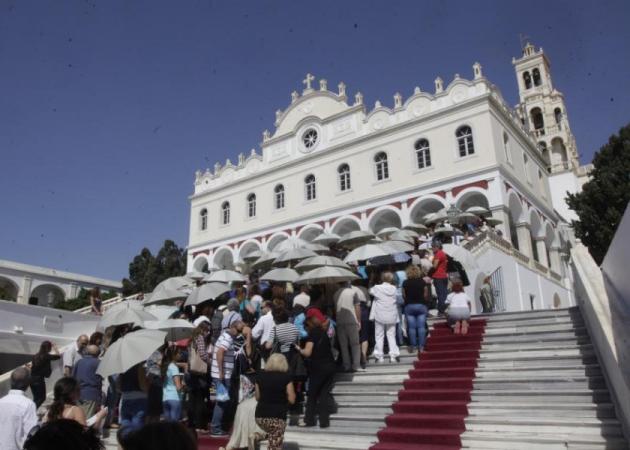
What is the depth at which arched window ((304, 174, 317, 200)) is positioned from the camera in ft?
87.4

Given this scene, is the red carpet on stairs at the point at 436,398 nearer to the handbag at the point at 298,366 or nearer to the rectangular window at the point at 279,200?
the handbag at the point at 298,366

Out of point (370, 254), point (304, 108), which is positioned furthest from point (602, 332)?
point (304, 108)

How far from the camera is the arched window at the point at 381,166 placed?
946 inches

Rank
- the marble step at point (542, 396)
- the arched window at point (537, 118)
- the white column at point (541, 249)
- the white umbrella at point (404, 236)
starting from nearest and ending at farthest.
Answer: the marble step at point (542, 396) < the white umbrella at point (404, 236) < the white column at point (541, 249) < the arched window at point (537, 118)

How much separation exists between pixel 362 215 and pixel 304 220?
3737 millimetres

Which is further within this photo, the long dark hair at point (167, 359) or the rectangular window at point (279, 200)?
the rectangular window at point (279, 200)

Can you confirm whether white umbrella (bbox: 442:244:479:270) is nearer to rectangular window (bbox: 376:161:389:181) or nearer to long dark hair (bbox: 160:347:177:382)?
long dark hair (bbox: 160:347:177:382)

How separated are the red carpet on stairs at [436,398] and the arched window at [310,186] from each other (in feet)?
62.3

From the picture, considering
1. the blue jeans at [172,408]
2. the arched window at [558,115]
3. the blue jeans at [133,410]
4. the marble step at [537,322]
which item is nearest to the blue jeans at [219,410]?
the blue jeans at [172,408]

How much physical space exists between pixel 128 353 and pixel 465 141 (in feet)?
63.2

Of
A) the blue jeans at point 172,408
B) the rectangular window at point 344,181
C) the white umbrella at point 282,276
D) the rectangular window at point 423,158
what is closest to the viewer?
the blue jeans at point 172,408

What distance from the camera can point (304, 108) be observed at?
2867 centimetres

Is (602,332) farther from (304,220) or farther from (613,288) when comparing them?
(304,220)

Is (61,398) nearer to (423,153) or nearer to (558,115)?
(423,153)
